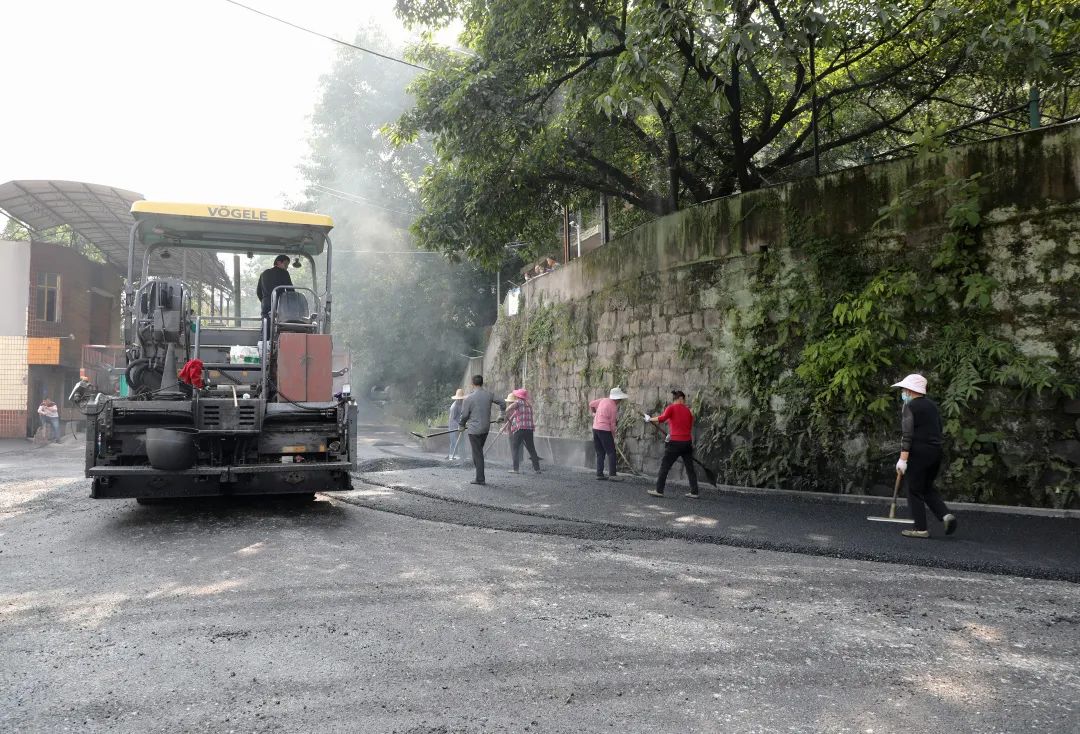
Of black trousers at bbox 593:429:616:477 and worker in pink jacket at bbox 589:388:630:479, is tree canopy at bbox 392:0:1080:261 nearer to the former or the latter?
worker in pink jacket at bbox 589:388:630:479

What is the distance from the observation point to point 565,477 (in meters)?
12.8

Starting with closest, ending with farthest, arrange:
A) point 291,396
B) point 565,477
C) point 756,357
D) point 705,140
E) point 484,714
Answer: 1. point 484,714
2. point 291,396
3. point 756,357
4. point 565,477
5. point 705,140

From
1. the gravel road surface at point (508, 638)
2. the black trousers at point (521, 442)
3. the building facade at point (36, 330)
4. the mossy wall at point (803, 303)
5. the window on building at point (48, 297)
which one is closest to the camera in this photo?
the gravel road surface at point (508, 638)

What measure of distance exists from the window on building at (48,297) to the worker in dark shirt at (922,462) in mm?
27774

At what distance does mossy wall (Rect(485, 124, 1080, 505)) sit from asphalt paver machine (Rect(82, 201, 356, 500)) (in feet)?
19.1

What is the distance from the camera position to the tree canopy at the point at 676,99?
10297 millimetres

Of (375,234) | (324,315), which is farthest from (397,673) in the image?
(375,234)

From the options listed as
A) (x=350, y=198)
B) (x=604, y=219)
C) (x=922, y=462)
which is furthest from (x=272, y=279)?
(x=350, y=198)

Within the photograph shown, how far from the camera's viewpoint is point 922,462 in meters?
7.23

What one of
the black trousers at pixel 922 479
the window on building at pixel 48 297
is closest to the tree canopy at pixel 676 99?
the black trousers at pixel 922 479

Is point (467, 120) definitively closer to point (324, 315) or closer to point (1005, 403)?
point (324, 315)

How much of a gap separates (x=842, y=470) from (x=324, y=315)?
258 inches

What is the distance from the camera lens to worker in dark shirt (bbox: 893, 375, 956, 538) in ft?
23.6

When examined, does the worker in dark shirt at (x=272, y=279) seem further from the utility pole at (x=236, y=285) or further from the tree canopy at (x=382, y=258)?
the tree canopy at (x=382, y=258)
